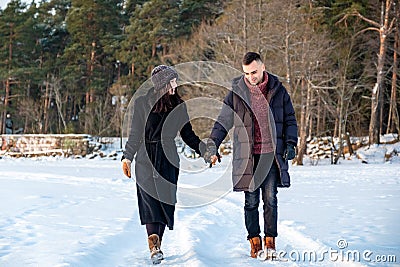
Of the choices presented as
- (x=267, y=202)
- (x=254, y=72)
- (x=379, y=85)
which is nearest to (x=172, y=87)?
(x=254, y=72)

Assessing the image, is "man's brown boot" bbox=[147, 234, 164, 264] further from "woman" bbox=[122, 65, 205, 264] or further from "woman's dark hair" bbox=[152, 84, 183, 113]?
"woman's dark hair" bbox=[152, 84, 183, 113]

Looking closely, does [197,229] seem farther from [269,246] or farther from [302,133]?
[302,133]

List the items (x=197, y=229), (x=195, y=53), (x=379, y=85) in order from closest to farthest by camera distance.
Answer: (x=197, y=229)
(x=379, y=85)
(x=195, y=53)

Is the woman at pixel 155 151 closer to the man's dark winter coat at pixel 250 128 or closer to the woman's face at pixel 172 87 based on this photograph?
the woman's face at pixel 172 87

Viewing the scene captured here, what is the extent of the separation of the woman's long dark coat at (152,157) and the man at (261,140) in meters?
0.38

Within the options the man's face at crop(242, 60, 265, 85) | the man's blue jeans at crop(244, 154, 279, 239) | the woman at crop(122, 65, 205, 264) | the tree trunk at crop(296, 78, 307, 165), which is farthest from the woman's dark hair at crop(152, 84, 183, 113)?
the tree trunk at crop(296, 78, 307, 165)

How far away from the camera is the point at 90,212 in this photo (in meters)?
5.91

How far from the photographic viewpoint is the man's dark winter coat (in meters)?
3.70

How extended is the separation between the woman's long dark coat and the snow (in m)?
0.36

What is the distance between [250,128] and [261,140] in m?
0.12

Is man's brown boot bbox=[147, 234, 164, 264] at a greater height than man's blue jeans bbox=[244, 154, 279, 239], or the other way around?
A: man's blue jeans bbox=[244, 154, 279, 239]

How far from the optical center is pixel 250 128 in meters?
3.72

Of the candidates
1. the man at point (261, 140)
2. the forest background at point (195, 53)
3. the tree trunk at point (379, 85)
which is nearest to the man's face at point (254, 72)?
the man at point (261, 140)

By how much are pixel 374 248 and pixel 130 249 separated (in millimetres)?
1878
